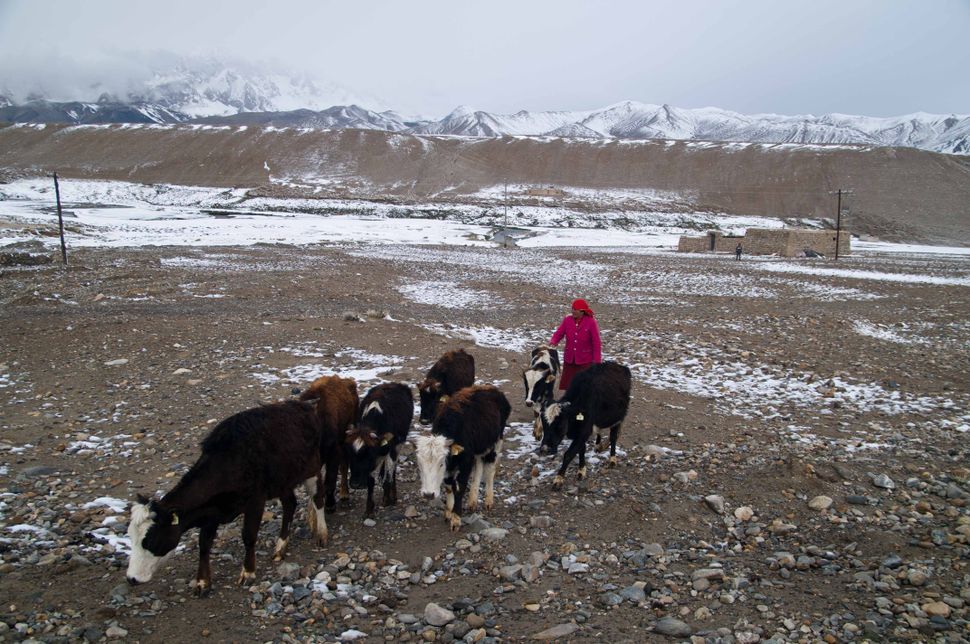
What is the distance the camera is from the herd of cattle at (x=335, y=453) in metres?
5.75

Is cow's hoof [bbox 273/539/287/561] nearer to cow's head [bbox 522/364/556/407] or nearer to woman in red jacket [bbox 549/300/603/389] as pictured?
cow's head [bbox 522/364/556/407]

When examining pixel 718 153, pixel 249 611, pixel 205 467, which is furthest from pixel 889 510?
pixel 718 153

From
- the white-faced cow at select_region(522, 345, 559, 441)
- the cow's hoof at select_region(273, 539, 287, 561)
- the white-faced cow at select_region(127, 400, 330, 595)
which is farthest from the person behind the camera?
the white-faced cow at select_region(522, 345, 559, 441)

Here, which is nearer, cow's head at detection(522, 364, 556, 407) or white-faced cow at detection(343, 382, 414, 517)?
white-faced cow at detection(343, 382, 414, 517)

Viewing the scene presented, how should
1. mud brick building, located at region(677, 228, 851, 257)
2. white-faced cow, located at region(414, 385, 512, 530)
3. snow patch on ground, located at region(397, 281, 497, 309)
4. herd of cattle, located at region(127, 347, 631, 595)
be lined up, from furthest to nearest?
mud brick building, located at region(677, 228, 851, 257) → snow patch on ground, located at region(397, 281, 497, 309) → white-faced cow, located at region(414, 385, 512, 530) → herd of cattle, located at region(127, 347, 631, 595)

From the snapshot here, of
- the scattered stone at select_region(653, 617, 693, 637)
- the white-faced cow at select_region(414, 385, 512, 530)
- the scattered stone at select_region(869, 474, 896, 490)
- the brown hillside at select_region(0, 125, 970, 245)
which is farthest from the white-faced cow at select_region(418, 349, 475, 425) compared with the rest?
the brown hillside at select_region(0, 125, 970, 245)

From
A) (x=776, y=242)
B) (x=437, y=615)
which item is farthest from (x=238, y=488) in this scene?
(x=776, y=242)

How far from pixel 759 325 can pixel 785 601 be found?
49.1ft

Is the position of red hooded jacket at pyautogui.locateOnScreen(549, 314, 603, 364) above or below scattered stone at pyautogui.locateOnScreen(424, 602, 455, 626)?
above

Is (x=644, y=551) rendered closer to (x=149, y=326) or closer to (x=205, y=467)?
(x=205, y=467)

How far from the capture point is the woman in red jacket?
10.5 metres

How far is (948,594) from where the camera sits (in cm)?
545

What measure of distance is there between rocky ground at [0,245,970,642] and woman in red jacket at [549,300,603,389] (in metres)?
1.34

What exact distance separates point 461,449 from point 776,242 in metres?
51.8
